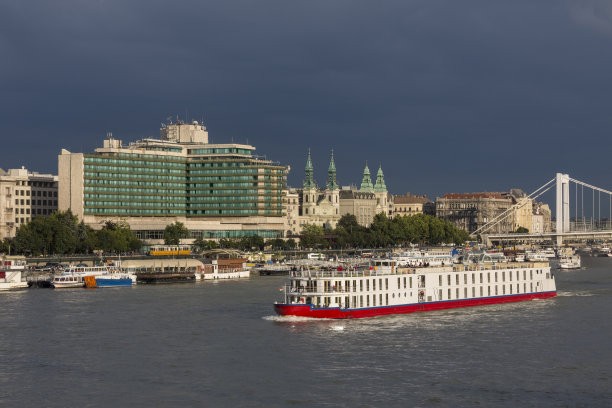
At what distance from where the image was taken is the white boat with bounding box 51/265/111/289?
111812mm

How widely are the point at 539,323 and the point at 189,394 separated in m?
33.3

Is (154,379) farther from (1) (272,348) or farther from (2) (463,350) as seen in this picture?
(2) (463,350)

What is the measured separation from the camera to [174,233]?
190 meters

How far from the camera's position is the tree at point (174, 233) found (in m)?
189

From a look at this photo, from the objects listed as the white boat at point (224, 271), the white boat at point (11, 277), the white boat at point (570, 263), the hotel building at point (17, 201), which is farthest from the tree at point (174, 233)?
the white boat at point (11, 277)

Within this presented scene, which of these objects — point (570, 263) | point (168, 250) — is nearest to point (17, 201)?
point (168, 250)

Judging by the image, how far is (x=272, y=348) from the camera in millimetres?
58781

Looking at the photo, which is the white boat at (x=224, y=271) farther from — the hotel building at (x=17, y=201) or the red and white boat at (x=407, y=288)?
the hotel building at (x=17, y=201)

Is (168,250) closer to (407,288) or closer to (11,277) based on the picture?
(11,277)

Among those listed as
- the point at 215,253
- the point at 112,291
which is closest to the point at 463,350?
the point at 112,291

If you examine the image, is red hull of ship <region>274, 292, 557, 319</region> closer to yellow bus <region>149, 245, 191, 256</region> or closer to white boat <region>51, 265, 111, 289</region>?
white boat <region>51, 265, 111, 289</region>

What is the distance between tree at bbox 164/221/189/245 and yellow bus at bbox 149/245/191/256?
9.30m

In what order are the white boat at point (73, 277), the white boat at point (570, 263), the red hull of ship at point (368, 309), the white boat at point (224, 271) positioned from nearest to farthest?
the red hull of ship at point (368, 309), the white boat at point (73, 277), the white boat at point (224, 271), the white boat at point (570, 263)

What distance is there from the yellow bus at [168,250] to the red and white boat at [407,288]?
8871 centimetres
